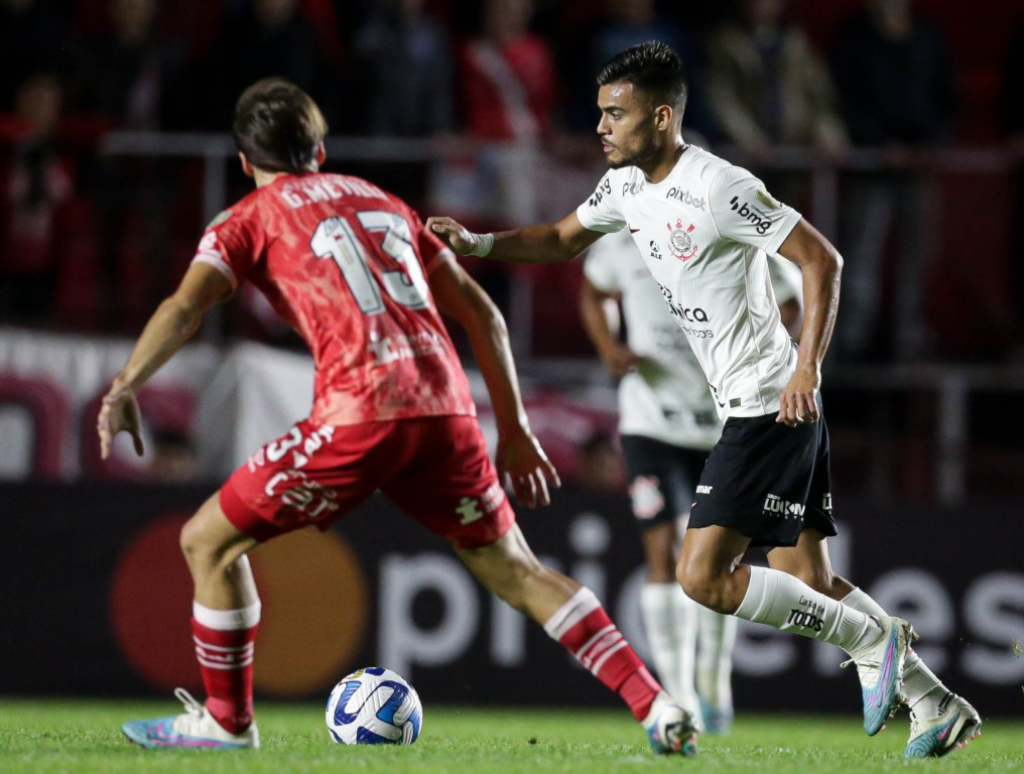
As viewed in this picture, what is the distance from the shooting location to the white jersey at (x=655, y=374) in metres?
8.08

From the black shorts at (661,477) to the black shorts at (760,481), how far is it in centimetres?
222

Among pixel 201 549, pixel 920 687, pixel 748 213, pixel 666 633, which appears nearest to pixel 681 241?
pixel 748 213

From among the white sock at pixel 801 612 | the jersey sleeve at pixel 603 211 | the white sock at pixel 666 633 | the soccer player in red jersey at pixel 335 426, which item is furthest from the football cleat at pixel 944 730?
the white sock at pixel 666 633

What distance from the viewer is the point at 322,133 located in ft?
18.2

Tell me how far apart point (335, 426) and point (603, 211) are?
57.2 inches

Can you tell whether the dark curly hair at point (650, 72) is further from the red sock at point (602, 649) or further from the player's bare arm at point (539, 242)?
the red sock at point (602, 649)

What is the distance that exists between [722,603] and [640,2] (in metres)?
6.93

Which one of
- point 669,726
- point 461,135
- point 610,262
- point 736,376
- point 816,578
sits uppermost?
point 461,135

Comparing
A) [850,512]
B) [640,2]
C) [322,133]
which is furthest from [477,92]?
[322,133]

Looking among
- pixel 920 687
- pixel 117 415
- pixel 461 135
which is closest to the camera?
pixel 117 415

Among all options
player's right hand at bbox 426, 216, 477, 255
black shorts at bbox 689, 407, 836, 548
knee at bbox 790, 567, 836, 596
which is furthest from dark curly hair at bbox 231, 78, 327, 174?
knee at bbox 790, 567, 836, 596

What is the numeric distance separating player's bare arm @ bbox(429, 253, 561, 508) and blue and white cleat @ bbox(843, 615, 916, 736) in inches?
50.3

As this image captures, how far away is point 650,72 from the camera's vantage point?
18.7ft

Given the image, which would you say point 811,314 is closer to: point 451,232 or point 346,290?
point 451,232
